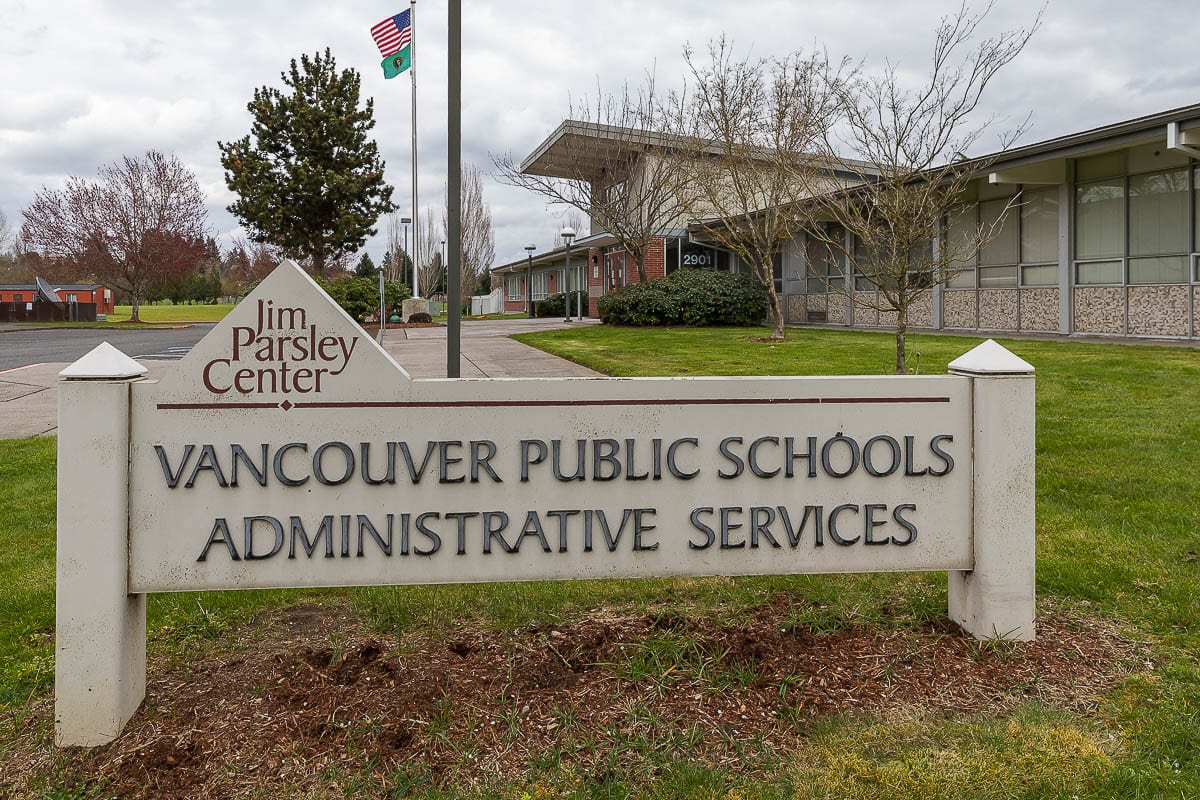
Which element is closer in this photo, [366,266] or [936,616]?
[936,616]

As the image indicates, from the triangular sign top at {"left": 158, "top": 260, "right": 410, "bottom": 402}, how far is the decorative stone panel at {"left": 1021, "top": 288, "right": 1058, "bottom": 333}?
1860 centimetres

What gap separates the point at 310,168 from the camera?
34438 mm

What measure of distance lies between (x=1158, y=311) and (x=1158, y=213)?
5.94 feet

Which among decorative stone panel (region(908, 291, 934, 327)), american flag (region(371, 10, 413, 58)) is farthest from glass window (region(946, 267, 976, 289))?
american flag (region(371, 10, 413, 58))

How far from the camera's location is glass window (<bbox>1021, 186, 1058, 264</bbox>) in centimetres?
1855

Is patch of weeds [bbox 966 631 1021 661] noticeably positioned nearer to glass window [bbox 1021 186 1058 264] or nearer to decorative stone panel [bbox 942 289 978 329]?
glass window [bbox 1021 186 1058 264]

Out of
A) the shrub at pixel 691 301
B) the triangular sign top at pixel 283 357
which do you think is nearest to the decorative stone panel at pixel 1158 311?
the shrub at pixel 691 301

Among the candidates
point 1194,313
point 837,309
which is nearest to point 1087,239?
point 1194,313

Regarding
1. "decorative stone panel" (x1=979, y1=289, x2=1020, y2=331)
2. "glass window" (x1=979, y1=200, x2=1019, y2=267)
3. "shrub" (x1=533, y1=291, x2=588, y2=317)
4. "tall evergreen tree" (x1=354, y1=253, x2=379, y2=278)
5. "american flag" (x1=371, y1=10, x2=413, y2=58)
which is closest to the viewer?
"glass window" (x1=979, y1=200, x2=1019, y2=267)

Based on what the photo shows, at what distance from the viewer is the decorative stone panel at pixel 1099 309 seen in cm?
1711

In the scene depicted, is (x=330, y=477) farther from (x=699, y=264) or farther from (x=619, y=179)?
(x=699, y=264)

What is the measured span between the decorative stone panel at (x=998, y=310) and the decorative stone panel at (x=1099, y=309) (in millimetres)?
1554

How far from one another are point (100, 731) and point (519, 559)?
4.89ft

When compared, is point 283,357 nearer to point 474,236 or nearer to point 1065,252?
point 1065,252
